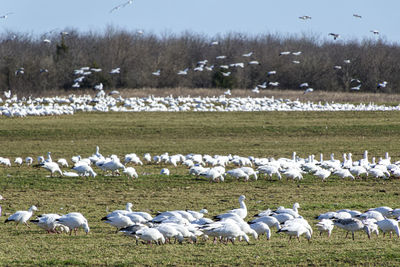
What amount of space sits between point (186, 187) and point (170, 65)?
208ft

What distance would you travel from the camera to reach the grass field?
1076 cm

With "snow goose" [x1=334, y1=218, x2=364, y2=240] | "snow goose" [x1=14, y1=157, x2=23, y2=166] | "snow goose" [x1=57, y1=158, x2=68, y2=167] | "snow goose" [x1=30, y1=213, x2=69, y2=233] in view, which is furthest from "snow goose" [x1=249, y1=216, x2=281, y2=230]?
"snow goose" [x1=14, y1=157, x2=23, y2=166]

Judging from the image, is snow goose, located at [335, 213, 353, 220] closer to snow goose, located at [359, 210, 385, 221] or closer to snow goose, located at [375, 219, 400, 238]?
snow goose, located at [359, 210, 385, 221]

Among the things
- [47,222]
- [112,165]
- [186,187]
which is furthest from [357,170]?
[47,222]

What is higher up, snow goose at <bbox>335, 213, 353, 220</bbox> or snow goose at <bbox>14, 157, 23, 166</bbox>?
snow goose at <bbox>335, 213, 353, 220</bbox>

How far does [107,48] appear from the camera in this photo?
8544 centimetres

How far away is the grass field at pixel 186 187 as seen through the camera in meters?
10.8

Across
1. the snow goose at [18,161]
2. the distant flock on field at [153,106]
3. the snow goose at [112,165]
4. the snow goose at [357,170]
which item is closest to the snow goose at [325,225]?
the snow goose at [357,170]

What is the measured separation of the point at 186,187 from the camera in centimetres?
1988

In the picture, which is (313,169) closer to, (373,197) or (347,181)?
(347,181)

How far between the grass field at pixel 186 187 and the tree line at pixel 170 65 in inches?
1023

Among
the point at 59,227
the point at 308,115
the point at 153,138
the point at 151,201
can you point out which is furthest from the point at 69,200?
the point at 308,115

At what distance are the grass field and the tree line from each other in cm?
2598

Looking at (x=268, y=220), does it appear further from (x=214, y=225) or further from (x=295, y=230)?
(x=214, y=225)
